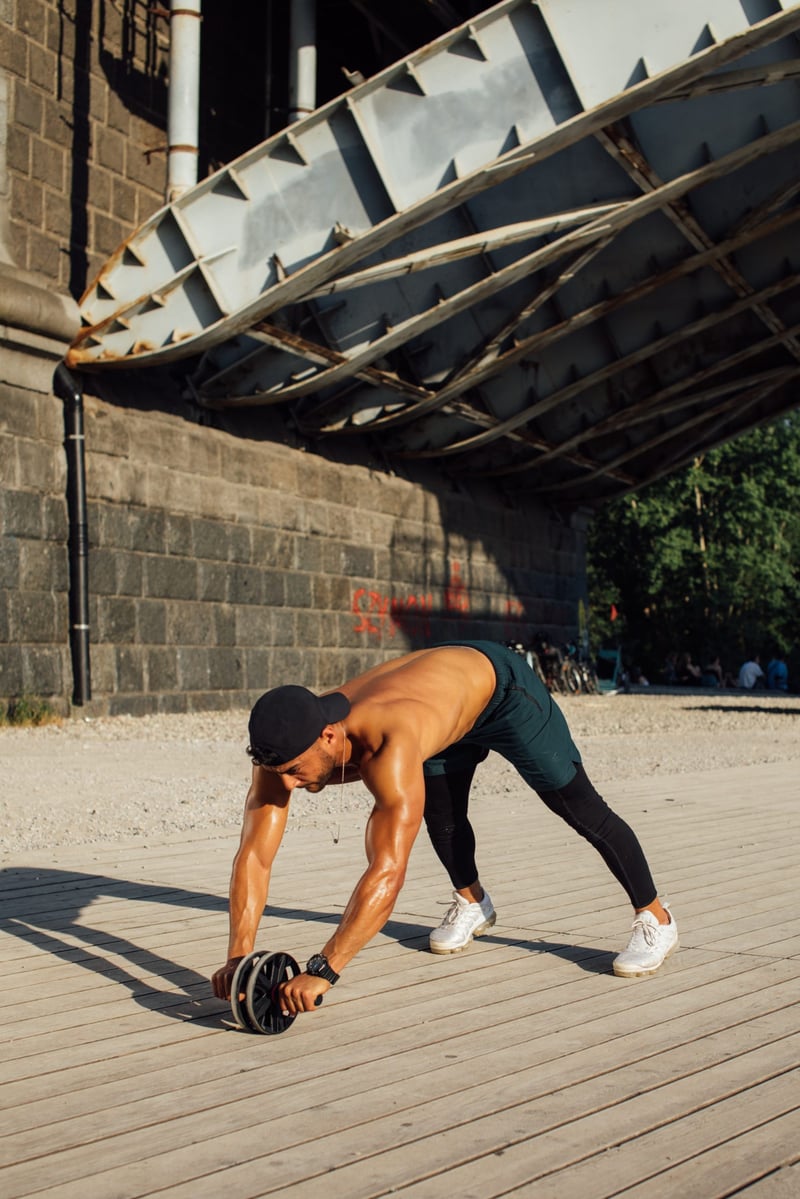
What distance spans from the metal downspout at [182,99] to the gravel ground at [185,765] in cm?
675

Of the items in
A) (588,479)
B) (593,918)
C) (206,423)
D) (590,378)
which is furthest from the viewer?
(588,479)

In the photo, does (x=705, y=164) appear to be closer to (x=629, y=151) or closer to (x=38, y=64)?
(x=629, y=151)

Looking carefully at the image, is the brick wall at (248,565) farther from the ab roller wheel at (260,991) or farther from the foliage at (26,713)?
the ab roller wheel at (260,991)

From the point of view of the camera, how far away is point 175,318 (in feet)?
55.8

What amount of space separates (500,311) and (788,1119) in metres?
19.5

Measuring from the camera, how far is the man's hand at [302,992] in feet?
12.3

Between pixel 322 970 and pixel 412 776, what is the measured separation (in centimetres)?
60

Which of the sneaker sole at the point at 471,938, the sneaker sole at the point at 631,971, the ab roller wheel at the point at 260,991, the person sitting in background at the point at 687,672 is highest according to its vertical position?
the person sitting in background at the point at 687,672

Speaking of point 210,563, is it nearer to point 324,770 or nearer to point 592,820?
point 592,820

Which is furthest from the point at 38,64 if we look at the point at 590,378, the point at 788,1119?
the point at 788,1119

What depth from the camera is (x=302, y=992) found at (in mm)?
3758

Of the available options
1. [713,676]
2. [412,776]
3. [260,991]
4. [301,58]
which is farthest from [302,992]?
[713,676]

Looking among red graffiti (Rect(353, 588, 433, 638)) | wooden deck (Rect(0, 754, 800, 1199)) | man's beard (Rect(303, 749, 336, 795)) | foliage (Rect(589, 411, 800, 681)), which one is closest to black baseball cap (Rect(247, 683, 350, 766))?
man's beard (Rect(303, 749, 336, 795))

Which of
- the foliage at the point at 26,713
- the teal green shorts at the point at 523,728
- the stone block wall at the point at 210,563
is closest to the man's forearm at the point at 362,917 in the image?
the teal green shorts at the point at 523,728
